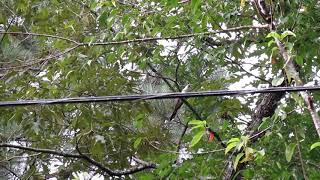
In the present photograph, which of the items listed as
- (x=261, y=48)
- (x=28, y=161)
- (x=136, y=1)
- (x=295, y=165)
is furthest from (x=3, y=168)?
(x=295, y=165)

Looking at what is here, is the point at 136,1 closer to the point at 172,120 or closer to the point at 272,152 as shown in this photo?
the point at 172,120

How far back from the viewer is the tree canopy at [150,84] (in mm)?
2184

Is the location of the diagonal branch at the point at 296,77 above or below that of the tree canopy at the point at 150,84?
below

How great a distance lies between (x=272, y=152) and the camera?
A: 219 cm

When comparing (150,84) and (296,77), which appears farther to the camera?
(150,84)

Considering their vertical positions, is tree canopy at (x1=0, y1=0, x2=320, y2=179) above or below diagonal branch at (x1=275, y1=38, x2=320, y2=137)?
above

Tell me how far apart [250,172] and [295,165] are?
206mm

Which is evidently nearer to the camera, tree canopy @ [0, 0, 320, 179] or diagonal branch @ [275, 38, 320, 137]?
diagonal branch @ [275, 38, 320, 137]

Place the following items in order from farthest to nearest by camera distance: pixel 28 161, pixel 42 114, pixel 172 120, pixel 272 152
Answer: pixel 172 120, pixel 28 161, pixel 42 114, pixel 272 152

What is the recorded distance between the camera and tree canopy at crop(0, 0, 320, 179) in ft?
7.16

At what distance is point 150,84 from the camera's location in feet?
10.9

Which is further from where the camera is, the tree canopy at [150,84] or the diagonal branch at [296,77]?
the tree canopy at [150,84]

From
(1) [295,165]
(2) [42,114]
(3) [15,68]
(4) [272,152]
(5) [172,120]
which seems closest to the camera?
(1) [295,165]

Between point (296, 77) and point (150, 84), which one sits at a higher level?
point (150, 84)
